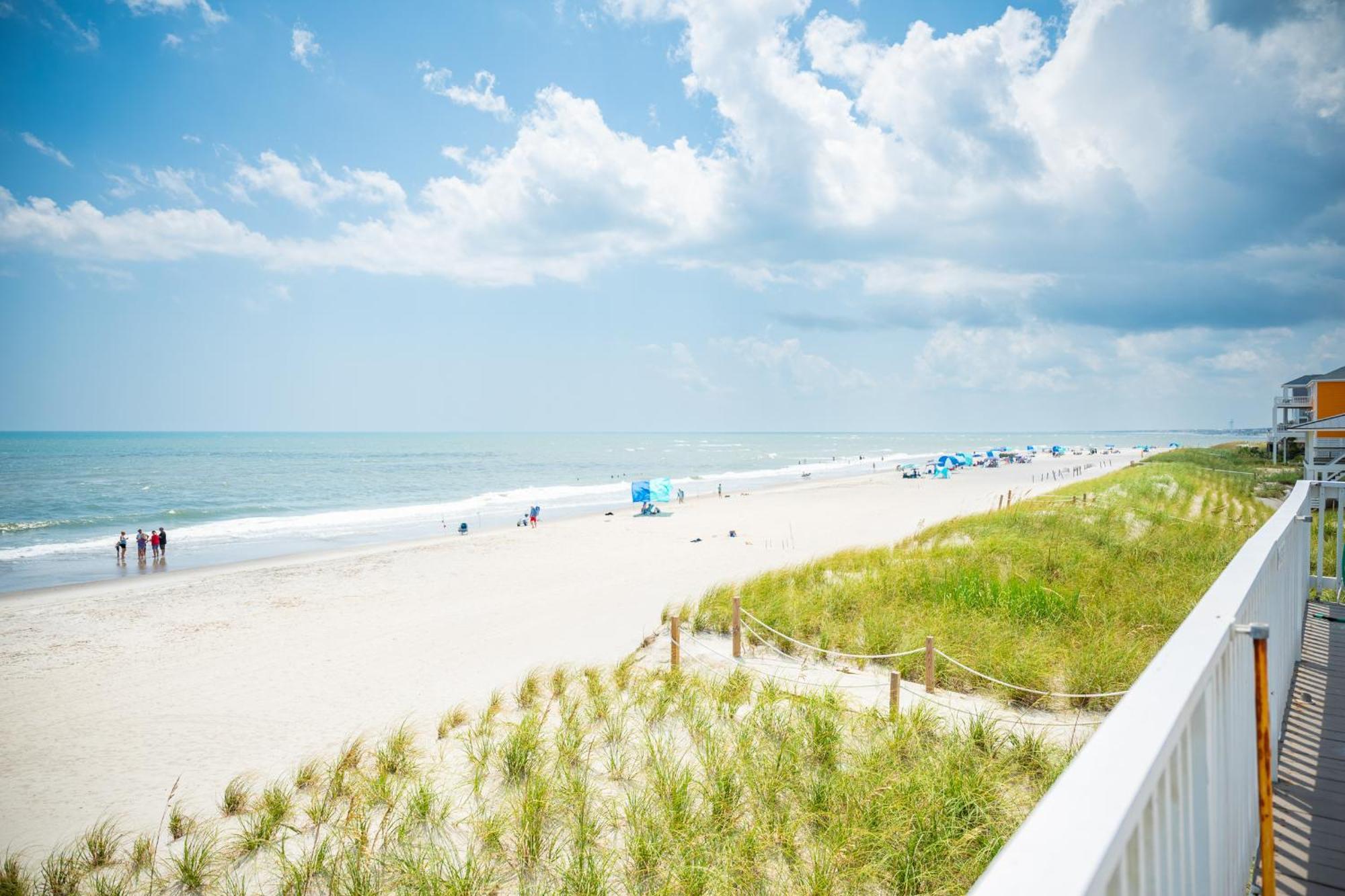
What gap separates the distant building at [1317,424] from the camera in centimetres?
1209

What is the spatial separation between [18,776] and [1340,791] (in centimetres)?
1304

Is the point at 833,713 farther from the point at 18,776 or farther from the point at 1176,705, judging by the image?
the point at 18,776

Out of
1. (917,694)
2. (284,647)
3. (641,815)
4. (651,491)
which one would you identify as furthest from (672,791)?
(651,491)

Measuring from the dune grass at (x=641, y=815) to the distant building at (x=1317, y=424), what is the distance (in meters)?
8.40

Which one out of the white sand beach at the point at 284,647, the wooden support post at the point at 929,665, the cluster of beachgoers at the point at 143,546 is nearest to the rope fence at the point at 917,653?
the wooden support post at the point at 929,665

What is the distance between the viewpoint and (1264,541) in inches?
140

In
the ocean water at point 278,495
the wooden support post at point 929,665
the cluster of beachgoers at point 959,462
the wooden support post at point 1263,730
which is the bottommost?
the ocean water at point 278,495

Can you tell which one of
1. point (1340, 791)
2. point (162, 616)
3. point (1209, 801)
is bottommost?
point (162, 616)

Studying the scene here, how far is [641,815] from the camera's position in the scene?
17.6 feet

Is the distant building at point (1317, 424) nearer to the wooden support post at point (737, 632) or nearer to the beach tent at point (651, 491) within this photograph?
the wooden support post at point (737, 632)

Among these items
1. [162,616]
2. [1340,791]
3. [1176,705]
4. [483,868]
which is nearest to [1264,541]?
[1340,791]

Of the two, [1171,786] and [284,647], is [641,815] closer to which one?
[1171,786]

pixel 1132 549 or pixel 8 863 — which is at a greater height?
pixel 1132 549

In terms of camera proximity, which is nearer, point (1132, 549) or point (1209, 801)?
point (1209, 801)
